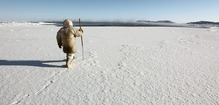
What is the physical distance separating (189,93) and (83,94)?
238 cm

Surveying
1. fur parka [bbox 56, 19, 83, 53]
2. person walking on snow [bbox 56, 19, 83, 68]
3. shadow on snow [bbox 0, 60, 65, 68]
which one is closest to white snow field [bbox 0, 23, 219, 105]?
shadow on snow [bbox 0, 60, 65, 68]

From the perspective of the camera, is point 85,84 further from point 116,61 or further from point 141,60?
point 141,60

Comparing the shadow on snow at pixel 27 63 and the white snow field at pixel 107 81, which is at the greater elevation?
the shadow on snow at pixel 27 63

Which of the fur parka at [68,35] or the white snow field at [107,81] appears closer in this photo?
the white snow field at [107,81]

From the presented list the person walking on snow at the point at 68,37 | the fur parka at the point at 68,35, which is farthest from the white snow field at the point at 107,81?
the fur parka at the point at 68,35

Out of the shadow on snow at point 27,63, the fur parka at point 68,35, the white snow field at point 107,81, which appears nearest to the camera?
the white snow field at point 107,81

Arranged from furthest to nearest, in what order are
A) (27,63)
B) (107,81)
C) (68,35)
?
(27,63)
(68,35)
(107,81)

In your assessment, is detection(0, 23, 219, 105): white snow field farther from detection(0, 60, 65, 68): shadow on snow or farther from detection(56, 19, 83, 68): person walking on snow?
detection(56, 19, 83, 68): person walking on snow

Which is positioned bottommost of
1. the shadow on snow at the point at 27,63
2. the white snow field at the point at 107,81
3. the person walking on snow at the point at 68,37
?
the white snow field at the point at 107,81

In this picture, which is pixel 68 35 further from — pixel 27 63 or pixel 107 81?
pixel 107 81

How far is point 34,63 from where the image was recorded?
21.2 ft

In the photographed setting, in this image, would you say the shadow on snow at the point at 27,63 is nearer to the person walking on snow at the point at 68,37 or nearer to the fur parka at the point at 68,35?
the person walking on snow at the point at 68,37

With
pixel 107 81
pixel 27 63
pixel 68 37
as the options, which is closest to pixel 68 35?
Answer: pixel 68 37

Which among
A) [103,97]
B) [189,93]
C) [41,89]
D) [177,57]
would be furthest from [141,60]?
[41,89]
